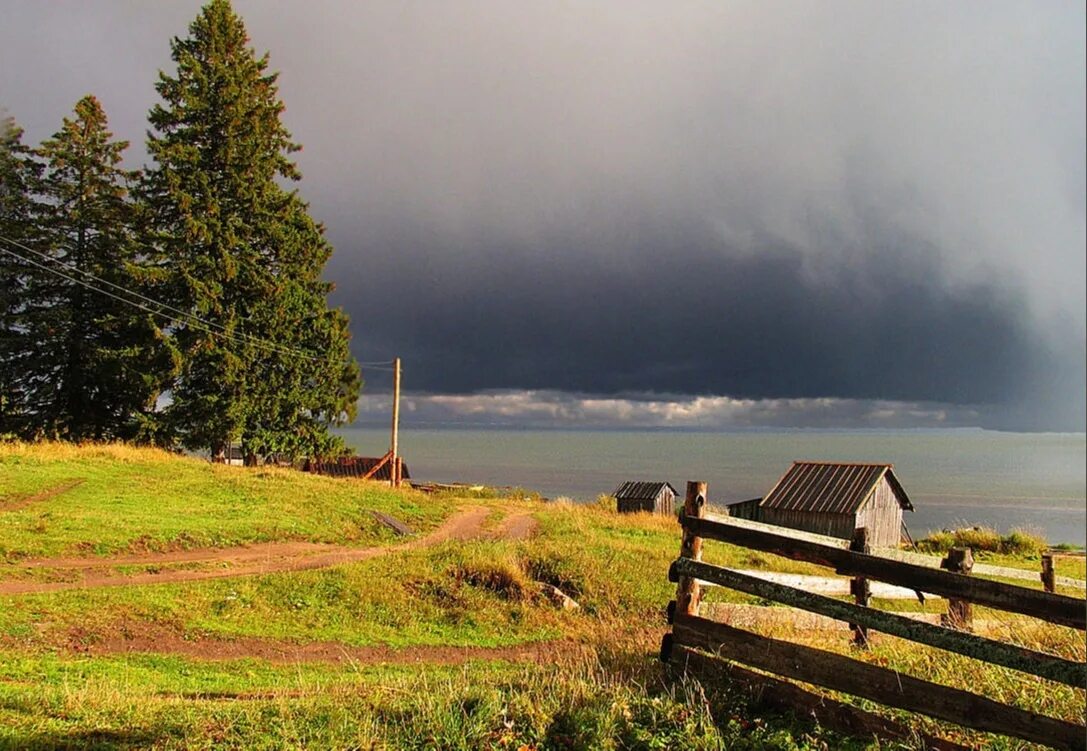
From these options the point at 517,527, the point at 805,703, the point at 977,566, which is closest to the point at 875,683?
the point at 805,703

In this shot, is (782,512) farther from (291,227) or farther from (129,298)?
(129,298)

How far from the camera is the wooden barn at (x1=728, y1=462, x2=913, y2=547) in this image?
3228cm

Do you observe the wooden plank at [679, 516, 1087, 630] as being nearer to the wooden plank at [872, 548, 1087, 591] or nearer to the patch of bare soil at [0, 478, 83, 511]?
the wooden plank at [872, 548, 1087, 591]

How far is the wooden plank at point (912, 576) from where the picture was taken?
192 inches

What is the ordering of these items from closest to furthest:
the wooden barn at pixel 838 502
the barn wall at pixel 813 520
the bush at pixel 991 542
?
the bush at pixel 991 542 < the barn wall at pixel 813 520 < the wooden barn at pixel 838 502

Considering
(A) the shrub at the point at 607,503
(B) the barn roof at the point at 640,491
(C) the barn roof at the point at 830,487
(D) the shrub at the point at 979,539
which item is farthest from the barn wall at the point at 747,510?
(D) the shrub at the point at 979,539

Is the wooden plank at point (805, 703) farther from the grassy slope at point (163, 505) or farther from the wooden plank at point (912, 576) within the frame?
the grassy slope at point (163, 505)

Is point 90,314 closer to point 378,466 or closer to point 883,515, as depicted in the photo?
point 378,466

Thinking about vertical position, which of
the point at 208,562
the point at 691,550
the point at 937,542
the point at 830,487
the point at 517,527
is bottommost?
the point at 937,542

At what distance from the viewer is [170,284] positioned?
31891mm

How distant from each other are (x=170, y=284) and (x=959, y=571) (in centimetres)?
3319

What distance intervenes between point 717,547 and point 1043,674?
20105 millimetres

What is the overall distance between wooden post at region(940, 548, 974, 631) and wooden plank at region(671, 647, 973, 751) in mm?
3550

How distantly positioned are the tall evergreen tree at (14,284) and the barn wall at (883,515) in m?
39.8
